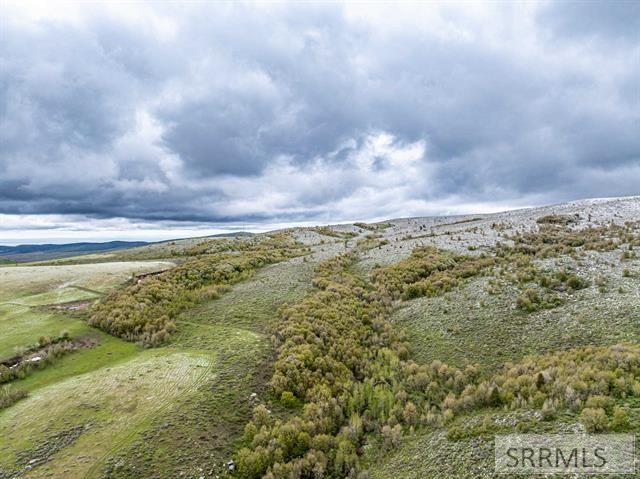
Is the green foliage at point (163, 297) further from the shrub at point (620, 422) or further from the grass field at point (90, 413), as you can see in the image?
the shrub at point (620, 422)

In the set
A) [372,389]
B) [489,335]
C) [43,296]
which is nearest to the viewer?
[372,389]

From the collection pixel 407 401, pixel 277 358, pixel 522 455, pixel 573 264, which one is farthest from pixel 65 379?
pixel 573 264

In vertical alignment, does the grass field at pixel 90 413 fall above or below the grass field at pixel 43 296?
below

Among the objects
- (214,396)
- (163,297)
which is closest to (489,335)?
(214,396)

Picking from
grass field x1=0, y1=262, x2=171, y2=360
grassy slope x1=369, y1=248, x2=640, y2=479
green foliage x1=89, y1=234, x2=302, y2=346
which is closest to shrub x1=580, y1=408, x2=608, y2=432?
grassy slope x1=369, y1=248, x2=640, y2=479

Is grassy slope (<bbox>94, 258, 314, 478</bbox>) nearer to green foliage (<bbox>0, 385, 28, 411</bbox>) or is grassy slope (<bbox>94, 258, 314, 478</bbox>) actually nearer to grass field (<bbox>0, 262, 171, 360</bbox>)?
green foliage (<bbox>0, 385, 28, 411</bbox>)

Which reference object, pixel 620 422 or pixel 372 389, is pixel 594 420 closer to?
pixel 620 422

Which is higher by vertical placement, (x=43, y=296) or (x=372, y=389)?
(x=43, y=296)

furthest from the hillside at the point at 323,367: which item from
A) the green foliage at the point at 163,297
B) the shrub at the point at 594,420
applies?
the green foliage at the point at 163,297
